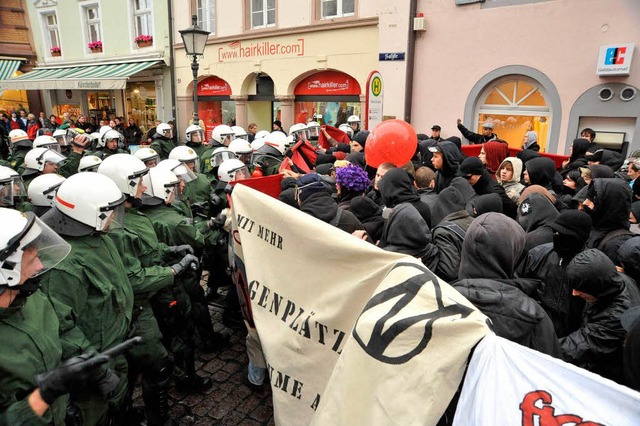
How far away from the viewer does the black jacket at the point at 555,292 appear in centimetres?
266

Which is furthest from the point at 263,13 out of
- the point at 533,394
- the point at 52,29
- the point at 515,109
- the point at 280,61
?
the point at 533,394

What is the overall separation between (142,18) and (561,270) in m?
20.3

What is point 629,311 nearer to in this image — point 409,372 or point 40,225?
point 409,372

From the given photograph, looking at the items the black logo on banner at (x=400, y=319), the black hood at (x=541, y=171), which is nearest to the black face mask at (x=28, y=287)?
the black logo on banner at (x=400, y=319)

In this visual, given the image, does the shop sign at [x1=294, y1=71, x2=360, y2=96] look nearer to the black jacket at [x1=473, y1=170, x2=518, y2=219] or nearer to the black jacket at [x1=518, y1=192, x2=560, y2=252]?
the black jacket at [x1=473, y1=170, x2=518, y2=219]

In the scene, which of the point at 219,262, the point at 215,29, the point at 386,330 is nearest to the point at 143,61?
the point at 215,29

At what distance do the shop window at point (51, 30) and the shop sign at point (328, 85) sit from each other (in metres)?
15.2

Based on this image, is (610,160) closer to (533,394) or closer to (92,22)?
(533,394)

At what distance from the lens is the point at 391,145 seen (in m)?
5.36

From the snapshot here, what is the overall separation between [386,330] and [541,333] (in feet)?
2.62

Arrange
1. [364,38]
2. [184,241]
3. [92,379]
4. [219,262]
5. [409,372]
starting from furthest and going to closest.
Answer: [364,38] → [219,262] → [184,241] → [92,379] → [409,372]

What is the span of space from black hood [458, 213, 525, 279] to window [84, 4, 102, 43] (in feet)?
74.8

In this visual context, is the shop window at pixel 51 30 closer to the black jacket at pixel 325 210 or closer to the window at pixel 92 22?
the window at pixel 92 22

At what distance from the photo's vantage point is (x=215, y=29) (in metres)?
16.1
